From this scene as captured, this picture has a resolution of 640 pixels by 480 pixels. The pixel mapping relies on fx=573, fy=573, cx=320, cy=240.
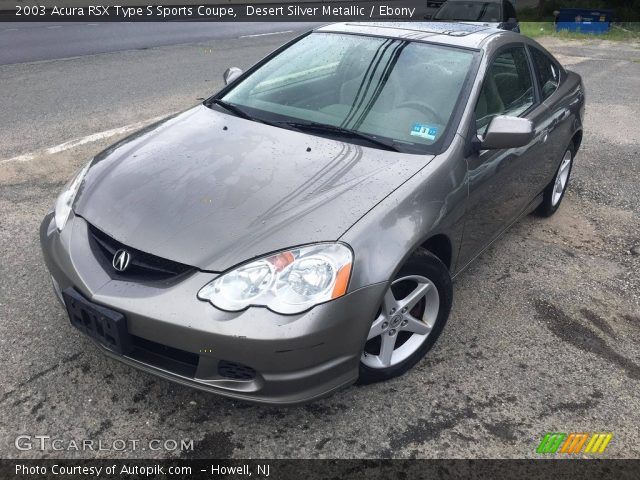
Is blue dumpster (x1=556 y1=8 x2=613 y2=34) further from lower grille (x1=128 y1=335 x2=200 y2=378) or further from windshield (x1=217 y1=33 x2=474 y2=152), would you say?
lower grille (x1=128 y1=335 x2=200 y2=378)

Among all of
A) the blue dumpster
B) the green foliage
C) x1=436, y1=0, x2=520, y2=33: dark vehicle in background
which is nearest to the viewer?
x1=436, y1=0, x2=520, y2=33: dark vehicle in background

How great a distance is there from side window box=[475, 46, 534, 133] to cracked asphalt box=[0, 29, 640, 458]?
1023 mm

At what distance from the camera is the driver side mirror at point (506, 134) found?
9.84 ft

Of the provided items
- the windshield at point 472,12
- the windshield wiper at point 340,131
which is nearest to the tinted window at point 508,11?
the windshield at point 472,12

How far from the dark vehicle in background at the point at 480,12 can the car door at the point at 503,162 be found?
316 inches

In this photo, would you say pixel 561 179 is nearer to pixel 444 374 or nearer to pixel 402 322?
pixel 444 374

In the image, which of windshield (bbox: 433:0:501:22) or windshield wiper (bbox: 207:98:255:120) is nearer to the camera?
windshield wiper (bbox: 207:98:255:120)

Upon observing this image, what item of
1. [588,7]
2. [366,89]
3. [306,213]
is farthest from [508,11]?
[588,7]

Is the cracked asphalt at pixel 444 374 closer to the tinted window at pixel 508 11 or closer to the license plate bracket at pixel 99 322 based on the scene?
the license plate bracket at pixel 99 322

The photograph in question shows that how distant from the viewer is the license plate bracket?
7.39 feet

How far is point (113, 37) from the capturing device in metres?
12.7

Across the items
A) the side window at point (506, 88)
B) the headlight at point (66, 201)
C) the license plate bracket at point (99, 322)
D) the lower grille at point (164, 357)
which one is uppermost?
the side window at point (506, 88)

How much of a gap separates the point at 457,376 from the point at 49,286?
2.37 meters

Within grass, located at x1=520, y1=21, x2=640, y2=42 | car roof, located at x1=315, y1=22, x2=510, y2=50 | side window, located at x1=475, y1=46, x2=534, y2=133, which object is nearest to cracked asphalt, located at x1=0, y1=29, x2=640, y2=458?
side window, located at x1=475, y1=46, x2=534, y2=133
